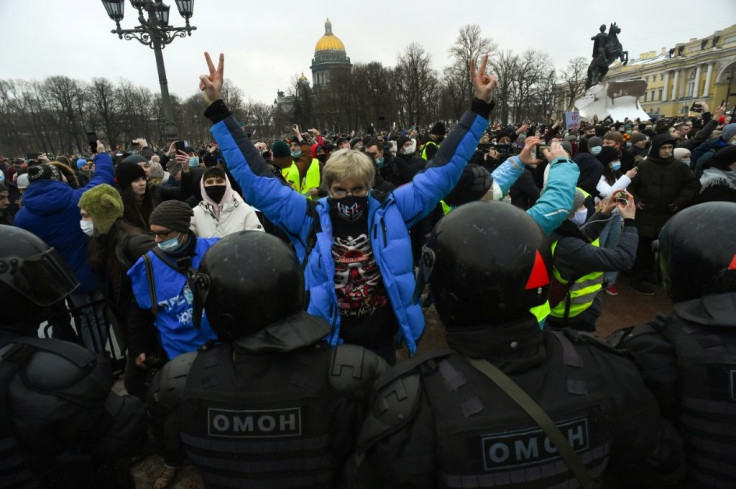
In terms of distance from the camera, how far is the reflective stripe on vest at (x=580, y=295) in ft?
10.1

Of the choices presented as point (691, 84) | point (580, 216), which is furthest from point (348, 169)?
point (691, 84)

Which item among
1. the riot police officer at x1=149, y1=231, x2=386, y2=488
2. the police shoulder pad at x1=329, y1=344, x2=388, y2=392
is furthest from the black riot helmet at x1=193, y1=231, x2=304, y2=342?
the police shoulder pad at x1=329, y1=344, x2=388, y2=392

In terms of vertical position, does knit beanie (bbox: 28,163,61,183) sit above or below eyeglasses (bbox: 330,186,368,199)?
above

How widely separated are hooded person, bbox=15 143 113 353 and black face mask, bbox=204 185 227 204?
1178 mm

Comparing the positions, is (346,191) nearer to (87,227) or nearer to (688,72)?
(87,227)

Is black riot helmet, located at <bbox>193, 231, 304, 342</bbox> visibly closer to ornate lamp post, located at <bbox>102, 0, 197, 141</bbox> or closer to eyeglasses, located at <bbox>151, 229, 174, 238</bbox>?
eyeglasses, located at <bbox>151, 229, 174, 238</bbox>

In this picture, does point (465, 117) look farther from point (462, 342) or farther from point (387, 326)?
point (462, 342)

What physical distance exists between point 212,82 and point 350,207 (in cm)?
113

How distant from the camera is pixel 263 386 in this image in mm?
1437

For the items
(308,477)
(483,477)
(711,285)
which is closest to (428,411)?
(483,477)

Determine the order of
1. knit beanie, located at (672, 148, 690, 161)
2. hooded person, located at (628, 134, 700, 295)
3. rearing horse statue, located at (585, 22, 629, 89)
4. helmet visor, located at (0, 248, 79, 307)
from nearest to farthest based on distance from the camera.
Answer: helmet visor, located at (0, 248, 79, 307) < hooded person, located at (628, 134, 700, 295) < knit beanie, located at (672, 148, 690, 161) < rearing horse statue, located at (585, 22, 629, 89)

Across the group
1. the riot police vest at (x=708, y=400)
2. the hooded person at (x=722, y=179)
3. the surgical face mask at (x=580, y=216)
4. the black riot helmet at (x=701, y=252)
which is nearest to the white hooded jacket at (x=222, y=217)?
the surgical face mask at (x=580, y=216)

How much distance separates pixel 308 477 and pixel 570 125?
9.67m

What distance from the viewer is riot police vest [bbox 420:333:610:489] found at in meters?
1.17
